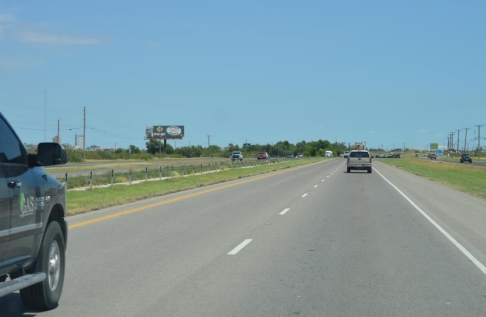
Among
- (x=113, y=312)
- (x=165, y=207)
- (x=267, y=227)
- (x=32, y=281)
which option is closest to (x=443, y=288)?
(x=113, y=312)

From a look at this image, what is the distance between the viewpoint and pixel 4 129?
6.57 metres

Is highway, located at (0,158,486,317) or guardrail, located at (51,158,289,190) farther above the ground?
highway, located at (0,158,486,317)

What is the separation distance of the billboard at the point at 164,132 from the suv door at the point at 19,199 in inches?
Answer: 6014

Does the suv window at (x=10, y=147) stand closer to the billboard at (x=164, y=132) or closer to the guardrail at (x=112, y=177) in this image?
the guardrail at (x=112, y=177)

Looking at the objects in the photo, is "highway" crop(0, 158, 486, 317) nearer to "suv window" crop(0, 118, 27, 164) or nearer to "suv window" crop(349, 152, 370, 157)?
"suv window" crop(0, 118, 27, 164)

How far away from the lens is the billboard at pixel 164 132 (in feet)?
522

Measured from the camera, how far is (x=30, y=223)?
6543 millimetres

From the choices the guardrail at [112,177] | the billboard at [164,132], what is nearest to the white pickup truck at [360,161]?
the guardrail at [112,177]

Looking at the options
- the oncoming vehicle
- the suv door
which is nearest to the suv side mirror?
the oncoming vehicle

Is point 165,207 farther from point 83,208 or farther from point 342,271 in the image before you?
point 342,271

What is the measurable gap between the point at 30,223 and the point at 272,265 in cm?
476

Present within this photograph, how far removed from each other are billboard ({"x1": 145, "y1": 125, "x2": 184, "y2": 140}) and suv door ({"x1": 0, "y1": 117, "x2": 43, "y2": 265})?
153 meters

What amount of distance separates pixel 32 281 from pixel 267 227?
32.1ft

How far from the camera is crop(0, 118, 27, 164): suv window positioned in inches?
251
